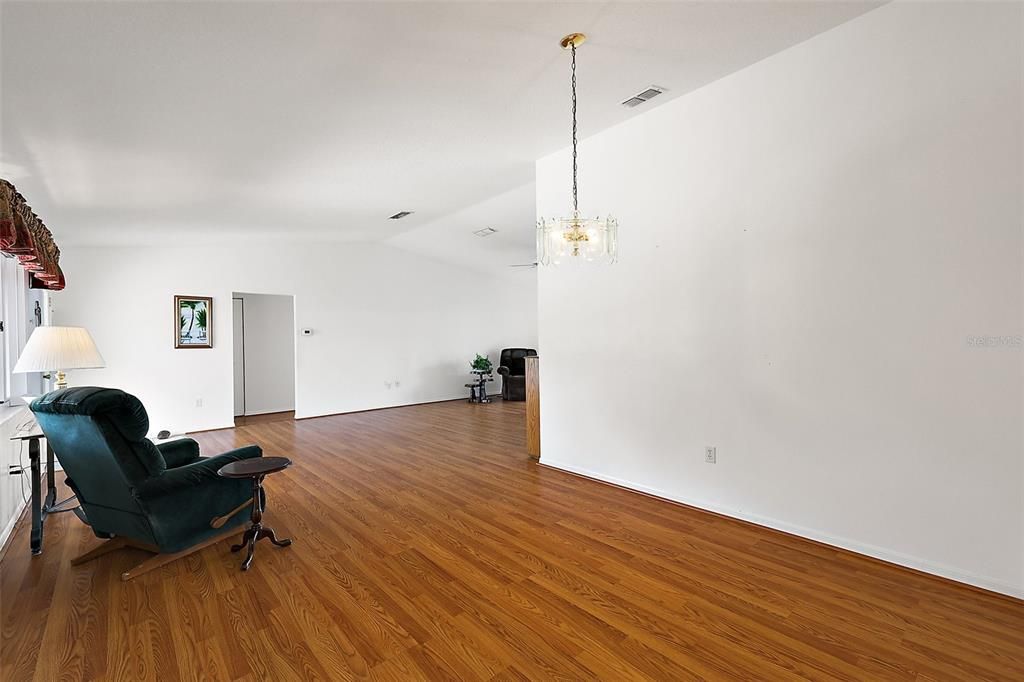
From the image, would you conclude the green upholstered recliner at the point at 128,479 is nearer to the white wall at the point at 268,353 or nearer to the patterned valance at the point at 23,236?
the patterned valance at the point at 23,236

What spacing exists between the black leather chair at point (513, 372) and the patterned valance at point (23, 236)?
285 inches

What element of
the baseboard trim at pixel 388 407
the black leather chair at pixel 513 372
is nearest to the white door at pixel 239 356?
the baseboard trim at pixel 388 407

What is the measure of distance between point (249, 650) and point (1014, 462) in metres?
3.69

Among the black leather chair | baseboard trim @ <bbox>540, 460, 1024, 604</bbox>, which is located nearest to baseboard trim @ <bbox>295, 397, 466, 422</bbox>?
the black leather chair

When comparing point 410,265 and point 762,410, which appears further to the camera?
point 410,265

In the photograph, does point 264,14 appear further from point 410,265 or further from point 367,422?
point 410,265

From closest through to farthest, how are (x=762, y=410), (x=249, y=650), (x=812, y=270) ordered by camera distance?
(x=249, y=650), (x=812, y=270), (x=762, y=410)

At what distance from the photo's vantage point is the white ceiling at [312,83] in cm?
231

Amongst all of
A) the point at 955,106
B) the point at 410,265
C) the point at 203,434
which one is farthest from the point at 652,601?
the point at 410,265

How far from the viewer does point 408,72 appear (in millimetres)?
2920

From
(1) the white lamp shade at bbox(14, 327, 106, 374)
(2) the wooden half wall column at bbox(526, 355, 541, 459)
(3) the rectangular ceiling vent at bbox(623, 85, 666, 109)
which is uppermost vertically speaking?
(3) the rectangular ceiling vent at bbox(623, 85, 666, 109)

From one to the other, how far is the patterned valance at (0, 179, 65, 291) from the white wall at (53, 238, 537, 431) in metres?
2.58

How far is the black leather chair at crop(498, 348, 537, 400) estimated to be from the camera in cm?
1017

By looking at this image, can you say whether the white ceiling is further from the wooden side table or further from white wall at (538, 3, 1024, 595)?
the wooden side table
